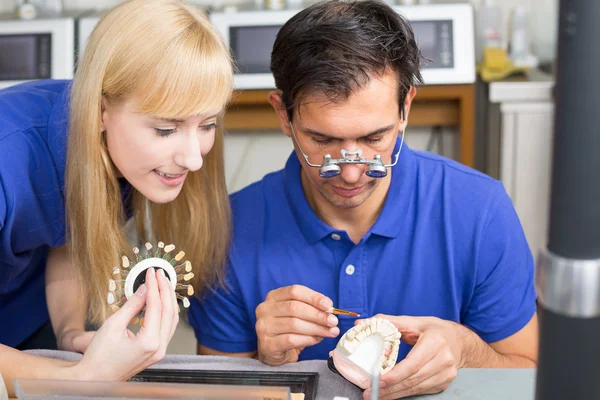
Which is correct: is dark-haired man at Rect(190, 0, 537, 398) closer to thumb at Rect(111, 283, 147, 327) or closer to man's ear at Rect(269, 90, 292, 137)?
man's ear at Rect(269, 90, 292, 137)

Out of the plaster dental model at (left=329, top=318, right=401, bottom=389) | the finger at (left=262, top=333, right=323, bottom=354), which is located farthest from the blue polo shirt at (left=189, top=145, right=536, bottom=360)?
the plaster dental model at (left=329, top=318, right=401, bottom=389)

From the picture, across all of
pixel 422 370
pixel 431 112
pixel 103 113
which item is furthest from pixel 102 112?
pixel 431 112

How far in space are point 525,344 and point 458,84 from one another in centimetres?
134

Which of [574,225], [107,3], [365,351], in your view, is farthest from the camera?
[107,3]

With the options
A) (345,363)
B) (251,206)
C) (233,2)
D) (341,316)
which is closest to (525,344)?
(341,316)

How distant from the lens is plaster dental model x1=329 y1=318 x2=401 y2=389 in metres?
1.04

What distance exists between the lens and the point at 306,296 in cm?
120

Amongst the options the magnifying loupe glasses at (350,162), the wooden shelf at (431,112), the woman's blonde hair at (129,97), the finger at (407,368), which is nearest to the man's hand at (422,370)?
the finger at (407,368)

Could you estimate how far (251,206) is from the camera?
1529 millimetres

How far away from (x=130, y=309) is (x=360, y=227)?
620mm

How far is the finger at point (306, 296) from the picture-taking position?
118 cm

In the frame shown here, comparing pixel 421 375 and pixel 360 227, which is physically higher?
pixel 360 227

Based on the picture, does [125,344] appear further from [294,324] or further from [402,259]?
[402,259]

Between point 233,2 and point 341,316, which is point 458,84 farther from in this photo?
point 341,316
